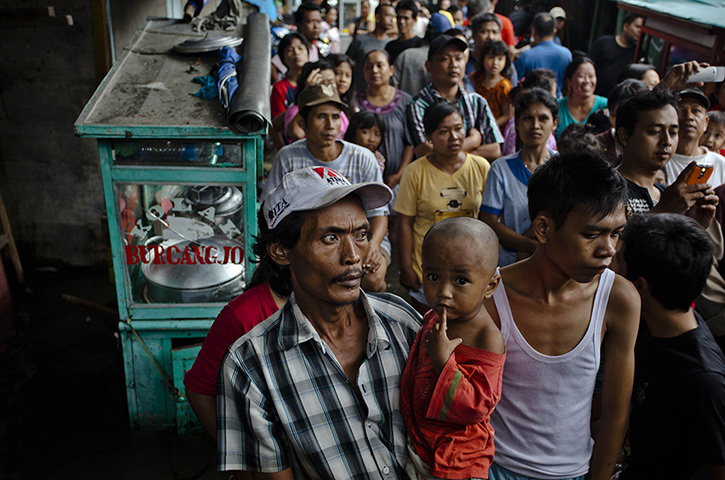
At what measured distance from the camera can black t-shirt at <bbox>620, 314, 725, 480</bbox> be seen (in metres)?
1.86

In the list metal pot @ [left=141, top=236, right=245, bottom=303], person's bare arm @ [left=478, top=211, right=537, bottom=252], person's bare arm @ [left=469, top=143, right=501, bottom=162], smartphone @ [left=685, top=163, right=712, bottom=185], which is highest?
smartphone @ [left=685, top=163, right=712, bottom=185]

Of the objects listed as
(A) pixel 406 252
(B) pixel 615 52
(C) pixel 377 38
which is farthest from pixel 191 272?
(B) pixel 615 52

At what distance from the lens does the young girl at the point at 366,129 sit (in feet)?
14.0

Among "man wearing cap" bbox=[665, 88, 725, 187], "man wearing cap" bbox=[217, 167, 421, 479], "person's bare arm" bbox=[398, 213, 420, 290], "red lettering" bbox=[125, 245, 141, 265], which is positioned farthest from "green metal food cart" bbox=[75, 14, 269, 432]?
"man wearing cap" bbox=[665, 88, 725, 187]

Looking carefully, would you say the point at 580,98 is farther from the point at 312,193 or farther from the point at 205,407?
the point at 205,407

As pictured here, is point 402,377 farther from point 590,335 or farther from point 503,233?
point 503,233

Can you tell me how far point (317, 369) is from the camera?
1.60m

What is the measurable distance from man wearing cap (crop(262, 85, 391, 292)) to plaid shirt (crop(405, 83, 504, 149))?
1034mm

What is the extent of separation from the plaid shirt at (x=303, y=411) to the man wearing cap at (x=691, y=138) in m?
2.51

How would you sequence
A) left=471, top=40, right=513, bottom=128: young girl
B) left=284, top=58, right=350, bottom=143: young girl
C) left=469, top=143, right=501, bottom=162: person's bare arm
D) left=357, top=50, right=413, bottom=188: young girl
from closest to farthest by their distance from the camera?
1. left=469, top=143, right=501, bottom=162: person's bare arm
2. left=284, top=58, right=350, bottom=143: young girl
3. left=357, top=50, right=413, bottom=188: young girl
4. left=471, top=40, right=513, bottom=128: young girl

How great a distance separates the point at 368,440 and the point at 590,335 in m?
0.76

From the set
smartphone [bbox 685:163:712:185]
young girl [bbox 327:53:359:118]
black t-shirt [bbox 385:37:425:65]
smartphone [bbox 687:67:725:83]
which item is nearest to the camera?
smartphone [bbox 685:163:712:185]

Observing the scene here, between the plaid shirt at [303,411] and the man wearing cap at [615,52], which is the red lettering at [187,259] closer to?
the plaid shirt at [303,411]

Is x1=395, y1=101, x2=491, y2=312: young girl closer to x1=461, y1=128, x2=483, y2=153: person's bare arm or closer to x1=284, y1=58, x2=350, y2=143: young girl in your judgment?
x1=461, y1=128, x2=483, y2=153: person's bare arm
